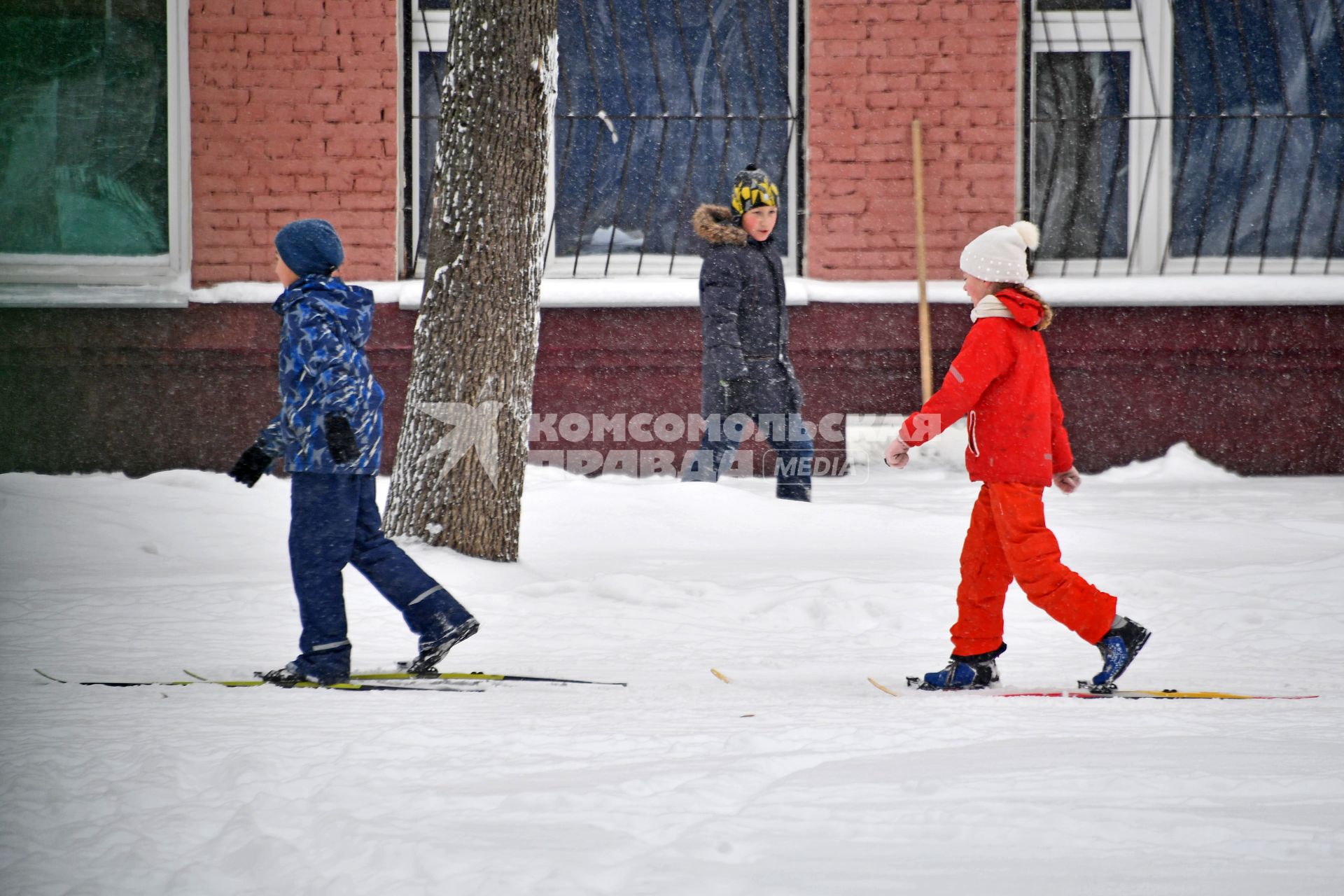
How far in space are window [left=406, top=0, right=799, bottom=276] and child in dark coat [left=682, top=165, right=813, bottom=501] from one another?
181 centimetres

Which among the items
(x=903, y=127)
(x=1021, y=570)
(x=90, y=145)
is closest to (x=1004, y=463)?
(x=1021, y=570)

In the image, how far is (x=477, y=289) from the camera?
4957mm

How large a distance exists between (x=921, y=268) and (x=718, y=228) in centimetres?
190

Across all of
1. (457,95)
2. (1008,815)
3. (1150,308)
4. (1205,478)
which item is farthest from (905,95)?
(1008,815)

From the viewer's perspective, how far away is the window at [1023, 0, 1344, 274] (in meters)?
7.84

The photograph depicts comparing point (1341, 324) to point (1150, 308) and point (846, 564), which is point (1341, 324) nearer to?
point (1150, 308)

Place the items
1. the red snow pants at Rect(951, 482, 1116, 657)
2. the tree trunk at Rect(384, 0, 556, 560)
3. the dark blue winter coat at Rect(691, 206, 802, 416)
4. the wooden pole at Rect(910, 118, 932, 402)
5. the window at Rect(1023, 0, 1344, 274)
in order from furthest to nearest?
the window at Rect(1023, 0, 1344, 274) < the wooden pole at Rect(910, 118, 932, 402) < the dark blue winter coat at Rect(691, 206, 802, 416) < the tree trunk at Rect(384, 0, 556, 560) < the red snow pants at Rect(951, 482, 1116, 657)

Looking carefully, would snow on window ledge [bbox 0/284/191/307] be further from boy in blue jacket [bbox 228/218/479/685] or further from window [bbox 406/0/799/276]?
boy in blue jacket [bbox 228/218/479/685]

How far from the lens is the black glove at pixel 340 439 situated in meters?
3.45

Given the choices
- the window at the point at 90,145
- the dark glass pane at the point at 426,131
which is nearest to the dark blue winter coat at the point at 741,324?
the dark glass pane at the point at 426,131

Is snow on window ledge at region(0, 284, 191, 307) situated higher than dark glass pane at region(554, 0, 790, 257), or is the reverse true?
dark glass pane at region(554, 0, 790, 257)

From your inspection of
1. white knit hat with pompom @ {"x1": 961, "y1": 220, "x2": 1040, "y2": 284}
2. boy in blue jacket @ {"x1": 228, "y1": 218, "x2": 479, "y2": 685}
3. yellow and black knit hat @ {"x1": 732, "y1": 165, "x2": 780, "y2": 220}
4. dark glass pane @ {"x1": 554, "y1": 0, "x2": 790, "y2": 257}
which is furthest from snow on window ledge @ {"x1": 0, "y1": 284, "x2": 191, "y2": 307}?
white knit hat with pompom @ {"x1": 961, "y1": 220, "x2": 1040, "y2": 284}

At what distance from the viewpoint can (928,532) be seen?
5.91 metres

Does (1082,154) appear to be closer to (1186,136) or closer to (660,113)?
(1186,136)
